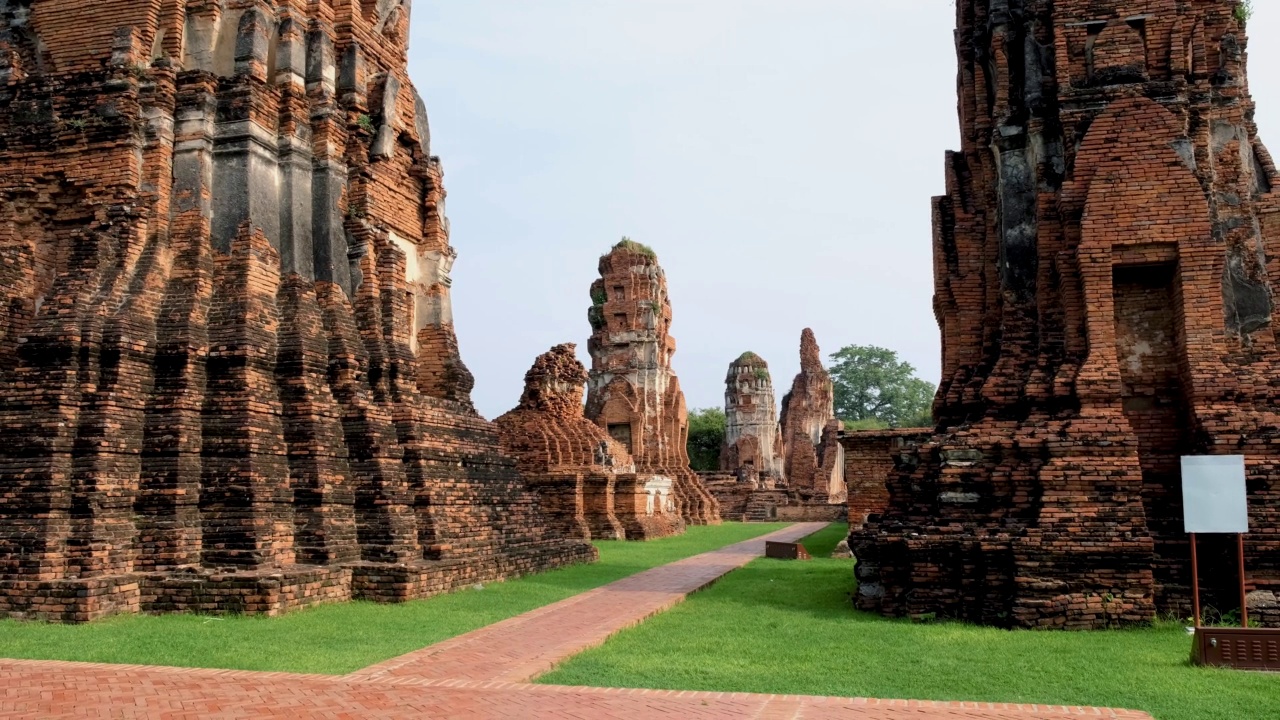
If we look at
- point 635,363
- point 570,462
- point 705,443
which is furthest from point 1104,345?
point 705,443

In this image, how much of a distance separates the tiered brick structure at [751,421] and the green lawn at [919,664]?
142 feet

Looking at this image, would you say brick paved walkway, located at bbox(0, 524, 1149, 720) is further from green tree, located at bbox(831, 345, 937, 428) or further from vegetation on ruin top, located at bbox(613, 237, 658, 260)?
green tree, located at bbox(831, 345, 937, 428)

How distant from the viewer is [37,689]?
6676mm

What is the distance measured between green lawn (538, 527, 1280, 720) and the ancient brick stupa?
61 cm

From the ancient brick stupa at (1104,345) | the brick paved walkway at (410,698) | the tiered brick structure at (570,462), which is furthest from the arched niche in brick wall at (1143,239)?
the tiered brick structure at (570,462)

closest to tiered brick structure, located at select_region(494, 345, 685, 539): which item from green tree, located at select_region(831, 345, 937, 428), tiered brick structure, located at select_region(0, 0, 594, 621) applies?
tiered brick structure, located at select_region(0, 0, 594, 621)

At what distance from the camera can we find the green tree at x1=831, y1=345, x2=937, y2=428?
282 ft

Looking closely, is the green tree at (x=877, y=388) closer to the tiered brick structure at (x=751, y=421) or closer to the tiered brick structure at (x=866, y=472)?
the tiered brick structure at (x=751, y=421)

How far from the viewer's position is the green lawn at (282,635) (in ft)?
25.5

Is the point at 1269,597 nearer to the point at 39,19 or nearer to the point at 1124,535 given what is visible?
the point at 1124,535

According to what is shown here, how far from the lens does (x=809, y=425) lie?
55156 mm

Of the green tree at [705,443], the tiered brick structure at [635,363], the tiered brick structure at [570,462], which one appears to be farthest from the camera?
the green tree at [705,443]

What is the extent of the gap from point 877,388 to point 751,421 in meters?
36.9

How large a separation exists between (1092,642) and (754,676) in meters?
2.87
